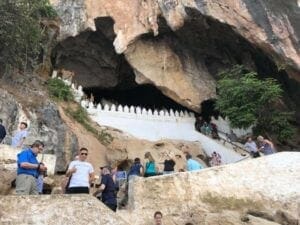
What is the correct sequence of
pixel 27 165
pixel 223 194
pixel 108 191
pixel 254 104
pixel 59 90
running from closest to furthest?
pixel 27 165
pixel 108 191
pixel 223 194
pixel 254 104
pixel 59 90

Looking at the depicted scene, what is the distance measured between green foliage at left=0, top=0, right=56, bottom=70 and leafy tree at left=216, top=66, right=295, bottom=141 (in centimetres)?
732

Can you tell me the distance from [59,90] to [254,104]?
24.0ft

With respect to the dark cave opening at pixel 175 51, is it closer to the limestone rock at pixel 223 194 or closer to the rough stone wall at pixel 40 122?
the rough stone wall at pixel 40 122

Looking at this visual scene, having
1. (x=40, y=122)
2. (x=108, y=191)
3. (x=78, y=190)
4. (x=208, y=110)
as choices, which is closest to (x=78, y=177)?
(x=78, y=190)

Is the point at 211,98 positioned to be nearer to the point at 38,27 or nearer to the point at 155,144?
the point at 155,144

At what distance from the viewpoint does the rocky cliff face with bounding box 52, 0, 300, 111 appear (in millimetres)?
19859

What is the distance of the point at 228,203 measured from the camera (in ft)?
34.1

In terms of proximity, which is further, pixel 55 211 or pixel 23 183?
pixel 23 183

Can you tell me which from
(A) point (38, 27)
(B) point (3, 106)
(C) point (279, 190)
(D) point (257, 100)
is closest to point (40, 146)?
(C) point (279, 190)

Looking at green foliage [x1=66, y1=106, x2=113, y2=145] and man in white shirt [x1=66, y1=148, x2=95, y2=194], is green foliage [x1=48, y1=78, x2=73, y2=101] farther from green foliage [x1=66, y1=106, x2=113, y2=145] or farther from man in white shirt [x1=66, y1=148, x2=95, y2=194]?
man in white shirt [x1=66, y1=148, x2=95, y2=194]

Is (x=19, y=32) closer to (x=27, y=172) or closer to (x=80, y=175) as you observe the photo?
(x=80, y=175)

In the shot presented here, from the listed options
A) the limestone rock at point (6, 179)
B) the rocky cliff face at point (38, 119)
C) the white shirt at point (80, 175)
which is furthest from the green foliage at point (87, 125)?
the white shirt at point (80, 175)

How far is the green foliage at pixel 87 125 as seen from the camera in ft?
62.4

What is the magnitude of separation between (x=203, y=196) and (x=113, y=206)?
2.31 m
